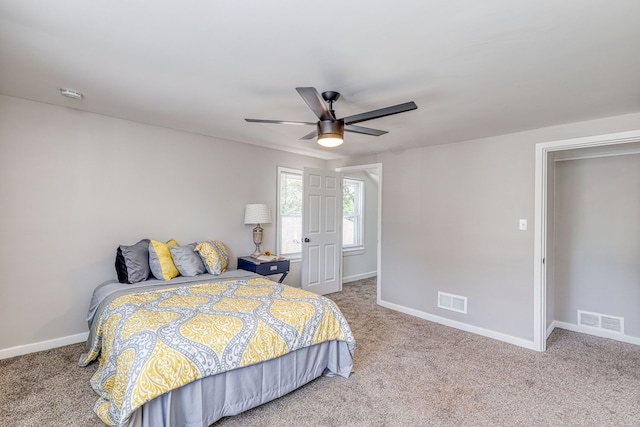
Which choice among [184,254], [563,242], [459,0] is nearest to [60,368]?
[184,254]

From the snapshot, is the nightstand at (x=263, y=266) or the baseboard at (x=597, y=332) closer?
the baseboard at (x=597, y=332)

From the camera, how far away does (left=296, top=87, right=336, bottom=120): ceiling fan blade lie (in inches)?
75.0

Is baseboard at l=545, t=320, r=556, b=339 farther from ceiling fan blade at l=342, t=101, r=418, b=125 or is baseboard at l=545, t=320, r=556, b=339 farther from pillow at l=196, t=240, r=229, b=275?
pillow at l=196, t=240, r=229, b=275

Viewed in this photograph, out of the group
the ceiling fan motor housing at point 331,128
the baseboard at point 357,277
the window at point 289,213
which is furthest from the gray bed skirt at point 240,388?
the baseboard at point 357,277

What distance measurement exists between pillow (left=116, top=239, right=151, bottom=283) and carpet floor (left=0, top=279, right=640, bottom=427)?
781 mm

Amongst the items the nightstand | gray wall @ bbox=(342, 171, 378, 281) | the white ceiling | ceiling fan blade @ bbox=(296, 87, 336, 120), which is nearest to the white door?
the nightstand

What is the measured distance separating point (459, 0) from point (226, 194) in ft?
11.3

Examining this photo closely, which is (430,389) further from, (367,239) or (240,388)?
(367,239)

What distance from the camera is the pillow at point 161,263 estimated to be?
10.4ft

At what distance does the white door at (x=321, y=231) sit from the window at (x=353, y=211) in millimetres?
953

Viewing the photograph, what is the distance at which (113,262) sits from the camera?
3332 mm

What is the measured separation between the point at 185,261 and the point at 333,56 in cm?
253

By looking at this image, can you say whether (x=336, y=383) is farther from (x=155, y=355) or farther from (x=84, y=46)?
(x=84, y=46)

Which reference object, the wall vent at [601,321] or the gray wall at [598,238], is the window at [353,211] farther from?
the wall vent at [601,321]
